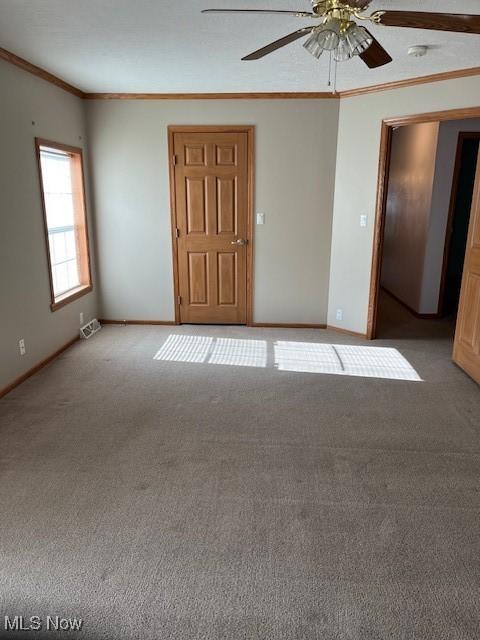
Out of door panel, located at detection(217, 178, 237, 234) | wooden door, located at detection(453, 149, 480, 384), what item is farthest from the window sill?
wooden door, located at detection(453, 149, 480, 384)

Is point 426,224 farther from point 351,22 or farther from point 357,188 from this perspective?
point 351,22

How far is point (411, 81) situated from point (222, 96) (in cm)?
184

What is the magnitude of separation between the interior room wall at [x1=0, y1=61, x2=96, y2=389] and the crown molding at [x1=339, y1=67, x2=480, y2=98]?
2827 millimetres

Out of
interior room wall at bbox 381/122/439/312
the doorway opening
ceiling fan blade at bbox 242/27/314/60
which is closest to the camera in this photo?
ceiling fan blade at bbox 242/27/314/60

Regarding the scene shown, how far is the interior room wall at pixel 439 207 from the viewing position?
5.15 meters

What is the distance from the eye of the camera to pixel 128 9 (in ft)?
8.09

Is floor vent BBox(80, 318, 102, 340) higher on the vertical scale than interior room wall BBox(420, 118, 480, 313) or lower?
lower

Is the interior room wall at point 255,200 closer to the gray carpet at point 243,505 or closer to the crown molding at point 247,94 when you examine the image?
the crown molding at point 247,94

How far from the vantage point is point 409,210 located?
6223 mm

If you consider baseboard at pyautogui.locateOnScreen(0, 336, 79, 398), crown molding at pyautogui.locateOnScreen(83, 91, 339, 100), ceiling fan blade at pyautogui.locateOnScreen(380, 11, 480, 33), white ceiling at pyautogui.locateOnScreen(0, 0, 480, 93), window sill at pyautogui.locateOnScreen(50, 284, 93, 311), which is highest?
crown molding at pyautogui.locateOnScreen(83, 91, 339, 100)

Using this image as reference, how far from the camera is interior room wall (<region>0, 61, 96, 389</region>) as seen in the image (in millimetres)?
3406

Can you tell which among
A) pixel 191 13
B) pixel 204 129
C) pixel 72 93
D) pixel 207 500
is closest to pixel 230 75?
pixel 204 129

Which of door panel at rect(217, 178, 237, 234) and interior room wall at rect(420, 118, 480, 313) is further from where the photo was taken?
interior room wall at rect(420, 118, 480, 313)

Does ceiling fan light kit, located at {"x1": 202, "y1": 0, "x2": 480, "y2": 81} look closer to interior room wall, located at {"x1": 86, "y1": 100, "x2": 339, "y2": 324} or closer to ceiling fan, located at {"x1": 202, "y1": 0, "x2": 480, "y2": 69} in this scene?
ceiling fan, located at {"x1": 202, "y1": 0, "x2": 480, "y2": 69}
